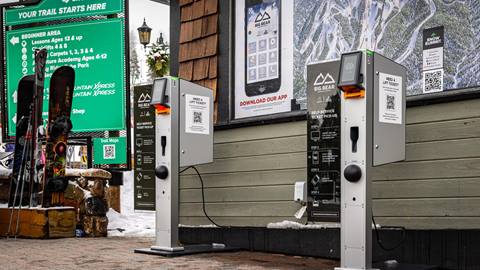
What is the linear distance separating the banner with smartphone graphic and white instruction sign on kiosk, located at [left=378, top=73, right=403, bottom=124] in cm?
154

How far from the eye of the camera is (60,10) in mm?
8586

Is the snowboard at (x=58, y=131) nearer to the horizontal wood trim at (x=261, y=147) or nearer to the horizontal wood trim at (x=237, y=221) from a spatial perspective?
the horizontal wood trim at (x=237, y=221)

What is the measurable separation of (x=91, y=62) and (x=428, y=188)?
5.20 metres

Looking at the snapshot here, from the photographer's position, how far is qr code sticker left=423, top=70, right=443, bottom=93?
4.46 meters

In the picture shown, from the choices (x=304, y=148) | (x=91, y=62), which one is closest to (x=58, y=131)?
(x=91, y=62)

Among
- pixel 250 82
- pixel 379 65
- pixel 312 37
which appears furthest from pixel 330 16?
pixel 379 65

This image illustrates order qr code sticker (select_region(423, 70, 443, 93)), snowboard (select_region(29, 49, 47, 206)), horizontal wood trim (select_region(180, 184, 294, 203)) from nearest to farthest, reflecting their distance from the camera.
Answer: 1. qr code sticker (select_region(423, 70, 443, 93))
2. horizontal wood trim (select_region(180, 184, 294, 203))
3. snowboard (select_region(29, 49, 47, 206))

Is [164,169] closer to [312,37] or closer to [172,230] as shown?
[172,230]

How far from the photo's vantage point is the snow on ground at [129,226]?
25.7 feet

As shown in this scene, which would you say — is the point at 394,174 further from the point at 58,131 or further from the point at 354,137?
the point at 58,131

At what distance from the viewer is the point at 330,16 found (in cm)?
535

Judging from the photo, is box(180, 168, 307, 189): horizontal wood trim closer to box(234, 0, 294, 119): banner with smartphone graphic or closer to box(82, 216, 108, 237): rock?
box(234, 0, 294, 119): banner with smartphone graphic

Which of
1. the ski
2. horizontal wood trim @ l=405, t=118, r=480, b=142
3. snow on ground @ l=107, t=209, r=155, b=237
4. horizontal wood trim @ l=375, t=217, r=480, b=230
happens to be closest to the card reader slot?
horizontal wood trim @ l=405, t=118, r=480, b=142

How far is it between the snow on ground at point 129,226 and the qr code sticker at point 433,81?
4.10 m
